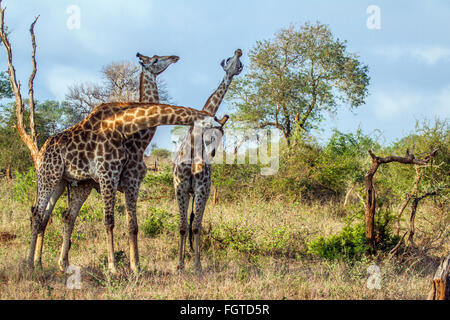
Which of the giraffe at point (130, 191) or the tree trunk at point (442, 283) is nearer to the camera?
the tree trunk at point (442, 283)

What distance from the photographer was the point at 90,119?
617 centimetres

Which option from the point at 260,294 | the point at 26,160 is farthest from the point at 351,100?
the point at 260,294

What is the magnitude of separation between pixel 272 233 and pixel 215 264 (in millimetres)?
1623

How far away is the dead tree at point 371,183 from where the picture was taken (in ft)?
22.4

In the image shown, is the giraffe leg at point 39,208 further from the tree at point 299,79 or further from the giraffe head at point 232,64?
the tree at point 299,79

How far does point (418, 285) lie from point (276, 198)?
674 cm

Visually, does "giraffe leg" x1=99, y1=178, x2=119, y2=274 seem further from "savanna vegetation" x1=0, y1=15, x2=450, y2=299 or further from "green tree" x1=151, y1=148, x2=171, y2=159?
"green tree" x1=151, y1=148, x2=171, y2=159

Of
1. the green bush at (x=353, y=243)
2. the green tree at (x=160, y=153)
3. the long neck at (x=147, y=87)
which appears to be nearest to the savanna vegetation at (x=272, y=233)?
the green bush at (x=353, y=243)

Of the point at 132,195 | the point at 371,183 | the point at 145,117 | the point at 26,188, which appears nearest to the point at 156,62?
the point at 145,117

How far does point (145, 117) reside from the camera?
19.3 ft

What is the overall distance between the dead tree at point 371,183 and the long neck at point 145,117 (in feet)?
9.84

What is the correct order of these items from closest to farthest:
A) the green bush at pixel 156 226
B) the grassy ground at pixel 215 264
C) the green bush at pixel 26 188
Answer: the grassy ground at pixel 215 264
the green bush at pixel 156 226
the green bush at pixel 26 188

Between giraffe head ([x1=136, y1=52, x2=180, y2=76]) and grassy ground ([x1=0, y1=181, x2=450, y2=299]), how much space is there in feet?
10.5
